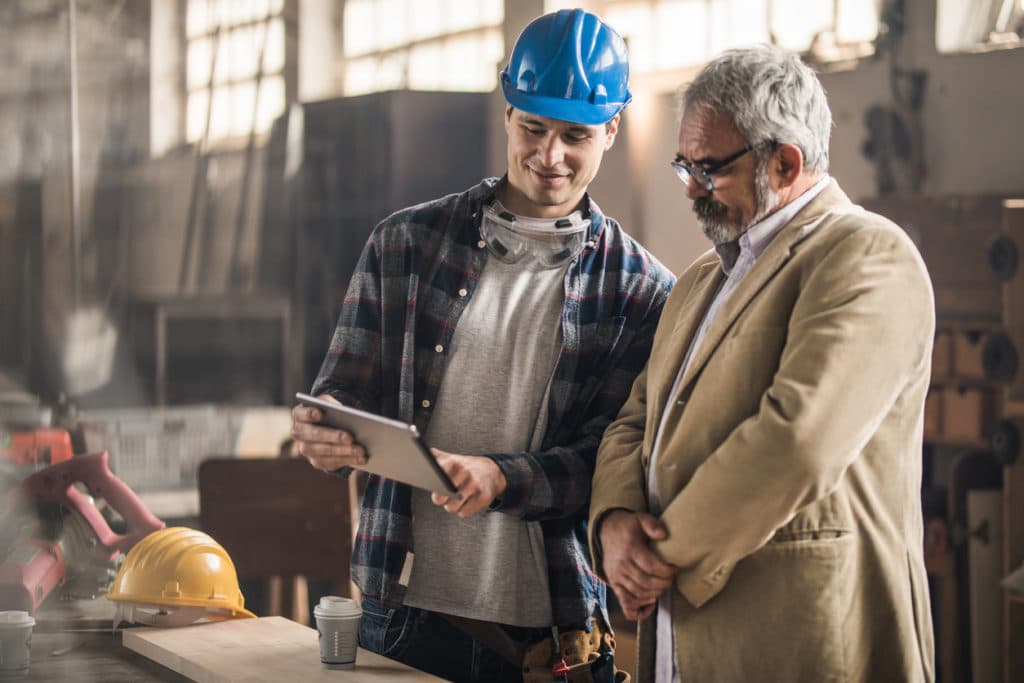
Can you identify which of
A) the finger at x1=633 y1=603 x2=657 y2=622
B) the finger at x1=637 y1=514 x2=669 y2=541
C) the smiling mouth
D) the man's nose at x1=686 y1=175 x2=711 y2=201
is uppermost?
the smiling mouth

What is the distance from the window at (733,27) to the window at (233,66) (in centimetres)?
161

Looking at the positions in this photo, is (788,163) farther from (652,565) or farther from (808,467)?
(652,565)

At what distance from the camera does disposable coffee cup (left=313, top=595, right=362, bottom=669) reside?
4.99 feet

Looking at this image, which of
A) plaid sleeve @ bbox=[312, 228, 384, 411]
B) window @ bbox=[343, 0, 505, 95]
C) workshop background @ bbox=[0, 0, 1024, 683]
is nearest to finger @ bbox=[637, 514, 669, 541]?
plaid sleeve @ bbox=[312, 228, 384, 411]

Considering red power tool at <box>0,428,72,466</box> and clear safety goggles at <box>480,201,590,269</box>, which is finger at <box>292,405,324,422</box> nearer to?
clear safety goggles at <box>480,201,590,269</box>

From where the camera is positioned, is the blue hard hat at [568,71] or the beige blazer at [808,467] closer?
the beige blazer at [808,467]

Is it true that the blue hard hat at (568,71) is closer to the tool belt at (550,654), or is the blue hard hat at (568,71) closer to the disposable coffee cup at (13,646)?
the tool belt at (550,654)

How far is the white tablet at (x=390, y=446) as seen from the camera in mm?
1313

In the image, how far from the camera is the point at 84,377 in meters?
3.76

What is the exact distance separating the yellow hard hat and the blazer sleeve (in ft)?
2.93

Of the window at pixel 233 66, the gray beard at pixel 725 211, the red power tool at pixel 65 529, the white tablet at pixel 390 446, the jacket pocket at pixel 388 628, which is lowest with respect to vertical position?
the red power tool at pixel 65 529

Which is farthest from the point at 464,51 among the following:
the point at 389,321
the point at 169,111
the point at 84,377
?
the point at 389,321

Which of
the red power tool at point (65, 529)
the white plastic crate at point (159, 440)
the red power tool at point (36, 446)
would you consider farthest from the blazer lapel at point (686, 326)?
the white plastic crate at point (159, 440)

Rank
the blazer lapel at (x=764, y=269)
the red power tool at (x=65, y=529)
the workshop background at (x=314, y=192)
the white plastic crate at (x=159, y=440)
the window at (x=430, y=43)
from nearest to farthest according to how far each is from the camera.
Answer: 1. the blazer lapel at (x=764, y=269)
2. the red power tool at (x=65, y=529)
3. the workshop background at (x=314, y=192)
4. the white plastic crate at (x=159, y=440)
5. the window at (x=430, y=43)
